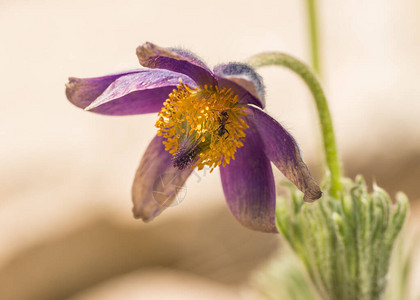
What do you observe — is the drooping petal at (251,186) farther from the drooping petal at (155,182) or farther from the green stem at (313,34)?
the green stem at (313,34)

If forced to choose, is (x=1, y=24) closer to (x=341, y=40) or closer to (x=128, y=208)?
(x=128, y=208)

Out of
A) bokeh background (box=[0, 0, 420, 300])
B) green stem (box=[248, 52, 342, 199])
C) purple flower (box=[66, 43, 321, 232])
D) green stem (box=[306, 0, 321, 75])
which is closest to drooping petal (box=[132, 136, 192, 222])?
purple flower (box=[66, 43, 321, 232])

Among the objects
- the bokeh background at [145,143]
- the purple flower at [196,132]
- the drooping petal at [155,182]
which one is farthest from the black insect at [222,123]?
the bokeh background at [145,143]

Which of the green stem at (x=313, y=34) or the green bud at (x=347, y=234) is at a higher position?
the green stem at (x=313, y=34)

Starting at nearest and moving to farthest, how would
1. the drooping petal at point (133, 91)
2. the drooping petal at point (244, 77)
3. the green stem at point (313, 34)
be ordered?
the drooping petal at point (244, 77), the drooping petal at point (133, 91), the green stem at point (313, 34)

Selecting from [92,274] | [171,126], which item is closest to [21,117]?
[92,274]

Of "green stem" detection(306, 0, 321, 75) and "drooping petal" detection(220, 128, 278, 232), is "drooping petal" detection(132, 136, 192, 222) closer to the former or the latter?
"drooping petal" detection(220, 128, 278, 232)

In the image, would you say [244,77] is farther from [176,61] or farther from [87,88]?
[87,88]
